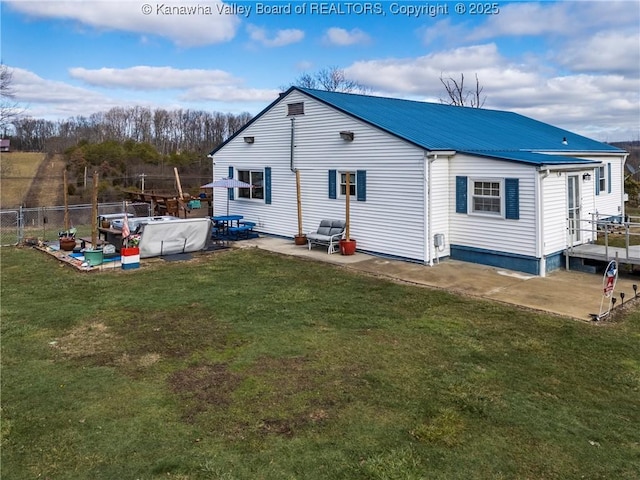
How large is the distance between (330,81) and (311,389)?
40.7 meters

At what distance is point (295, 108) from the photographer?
1425 centimetres

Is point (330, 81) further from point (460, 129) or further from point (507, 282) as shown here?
point (507, 282)

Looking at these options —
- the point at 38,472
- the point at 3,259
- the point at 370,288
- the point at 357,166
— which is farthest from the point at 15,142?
the point at 38,472

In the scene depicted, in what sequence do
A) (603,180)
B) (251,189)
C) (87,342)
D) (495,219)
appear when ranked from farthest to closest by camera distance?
(603,180) → (251,189) → (495,219) → (87,342)

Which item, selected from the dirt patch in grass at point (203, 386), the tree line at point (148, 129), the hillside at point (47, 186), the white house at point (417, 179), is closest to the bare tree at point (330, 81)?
the tree line at point (148, 129)

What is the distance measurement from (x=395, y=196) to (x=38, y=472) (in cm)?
936

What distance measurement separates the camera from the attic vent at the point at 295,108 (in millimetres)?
14055

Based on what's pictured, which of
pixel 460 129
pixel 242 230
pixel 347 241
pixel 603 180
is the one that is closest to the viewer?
pixel 347 241

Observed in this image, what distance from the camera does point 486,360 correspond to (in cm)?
561

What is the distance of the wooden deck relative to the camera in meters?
9.44

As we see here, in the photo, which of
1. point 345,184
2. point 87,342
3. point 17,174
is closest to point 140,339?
point 87,342

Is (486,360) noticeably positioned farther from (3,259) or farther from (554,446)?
(3,259)

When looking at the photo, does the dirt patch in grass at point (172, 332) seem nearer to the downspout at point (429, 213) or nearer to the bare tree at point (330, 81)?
the downspout at point (429, 213)

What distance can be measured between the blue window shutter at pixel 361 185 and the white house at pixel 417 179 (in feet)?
0.09
